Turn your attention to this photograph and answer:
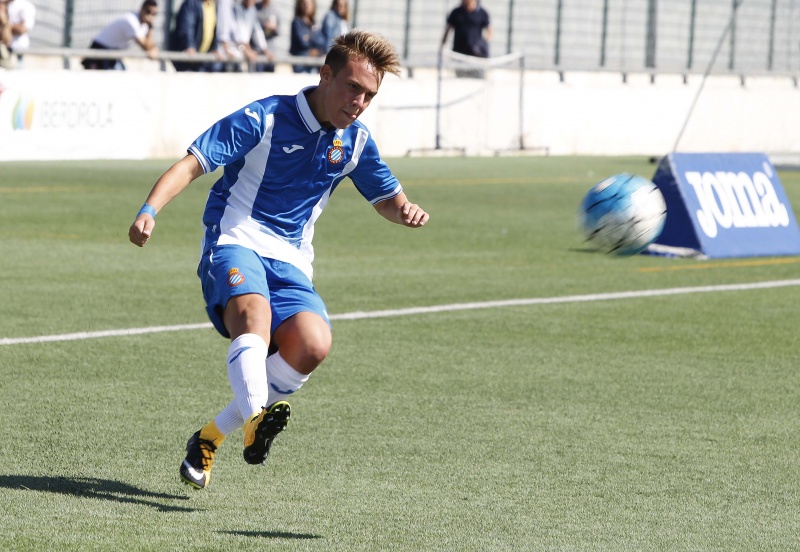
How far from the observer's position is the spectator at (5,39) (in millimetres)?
→ 19609

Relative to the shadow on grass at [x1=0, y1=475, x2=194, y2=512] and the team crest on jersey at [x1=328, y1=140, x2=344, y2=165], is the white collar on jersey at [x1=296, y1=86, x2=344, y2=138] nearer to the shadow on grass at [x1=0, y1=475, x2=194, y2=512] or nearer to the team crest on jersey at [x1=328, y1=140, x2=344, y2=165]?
the team crest on jersey at [x1=328, y1=140, x2=344, y2=165]

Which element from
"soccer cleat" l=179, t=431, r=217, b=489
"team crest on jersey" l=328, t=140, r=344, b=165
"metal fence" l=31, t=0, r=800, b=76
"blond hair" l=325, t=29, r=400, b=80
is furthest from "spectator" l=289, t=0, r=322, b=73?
"soccer cleat" l=179, t=431, r=217, b=489

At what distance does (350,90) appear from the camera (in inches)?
225

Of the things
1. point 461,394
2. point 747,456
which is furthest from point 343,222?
point 747,456

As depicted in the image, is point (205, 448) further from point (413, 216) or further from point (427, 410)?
point (427, 410)

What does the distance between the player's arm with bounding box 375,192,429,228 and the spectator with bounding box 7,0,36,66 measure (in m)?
16.2

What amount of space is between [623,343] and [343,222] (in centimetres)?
665

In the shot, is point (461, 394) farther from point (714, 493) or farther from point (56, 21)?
point (56, 21)

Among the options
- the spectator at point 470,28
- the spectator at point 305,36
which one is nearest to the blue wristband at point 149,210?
the spectator at point 305,36

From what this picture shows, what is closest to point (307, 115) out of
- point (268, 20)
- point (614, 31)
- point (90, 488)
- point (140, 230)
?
point (140, 230)

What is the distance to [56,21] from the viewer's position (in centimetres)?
2389

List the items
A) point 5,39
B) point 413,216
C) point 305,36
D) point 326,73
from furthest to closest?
1. point 305,36
2. point 5,39
3. point 413,216
4. point 326,73

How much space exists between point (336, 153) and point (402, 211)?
0.43 meters

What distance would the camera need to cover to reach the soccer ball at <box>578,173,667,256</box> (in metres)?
6.93
